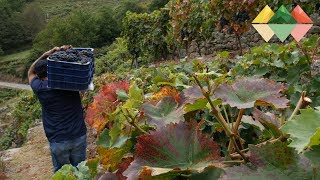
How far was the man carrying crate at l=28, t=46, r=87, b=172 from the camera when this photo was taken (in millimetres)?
3859

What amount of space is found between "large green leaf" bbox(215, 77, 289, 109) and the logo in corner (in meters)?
1.96

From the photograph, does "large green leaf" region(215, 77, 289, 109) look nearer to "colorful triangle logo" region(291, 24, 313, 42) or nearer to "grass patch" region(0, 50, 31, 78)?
"colorful triangle logo" region(291, 24, 313, 42)

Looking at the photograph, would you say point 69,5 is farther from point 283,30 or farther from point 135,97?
point 135,97

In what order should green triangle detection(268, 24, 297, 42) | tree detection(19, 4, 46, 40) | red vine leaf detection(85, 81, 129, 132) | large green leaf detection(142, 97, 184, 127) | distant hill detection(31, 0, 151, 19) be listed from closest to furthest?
large green leaf detection(142, 97, 184, 127), red vine leaf detection(85, 81, 129, 132), green triangle detection(268, 24, 297, 42), tree detection(19, 4, 46, 40), distant hill detection(31, 0, 151, 19)

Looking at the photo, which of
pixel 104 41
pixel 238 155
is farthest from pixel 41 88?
pixel 104 41

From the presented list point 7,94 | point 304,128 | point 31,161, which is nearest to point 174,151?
point 304,128

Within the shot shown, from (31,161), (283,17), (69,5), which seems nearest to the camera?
(283,17)

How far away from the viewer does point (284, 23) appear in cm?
334

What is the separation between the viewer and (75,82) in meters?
3.62

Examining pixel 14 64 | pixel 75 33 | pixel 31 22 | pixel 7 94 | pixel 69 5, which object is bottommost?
pixel 14 64

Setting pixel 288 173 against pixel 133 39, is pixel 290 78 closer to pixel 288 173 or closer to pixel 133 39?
pixel 288 173

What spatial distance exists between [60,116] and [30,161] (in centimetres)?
307

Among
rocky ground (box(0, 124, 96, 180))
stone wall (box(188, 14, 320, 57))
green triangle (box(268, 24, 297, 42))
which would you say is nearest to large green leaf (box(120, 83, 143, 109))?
green triangle (box(268, 24, 297, 42))

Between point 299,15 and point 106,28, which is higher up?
point 299,15
